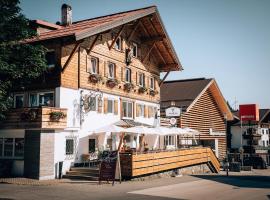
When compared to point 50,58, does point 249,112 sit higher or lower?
lower

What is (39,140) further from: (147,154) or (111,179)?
(147,154)

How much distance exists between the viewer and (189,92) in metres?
40.0

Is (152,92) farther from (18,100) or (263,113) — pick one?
(263,113)

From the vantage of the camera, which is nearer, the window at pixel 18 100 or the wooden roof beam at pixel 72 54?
the wooden roof beam at pixel 72 54

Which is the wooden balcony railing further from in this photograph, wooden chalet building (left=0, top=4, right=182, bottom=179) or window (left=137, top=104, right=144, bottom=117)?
window (left=137, top=104, right=144, bottom=117)

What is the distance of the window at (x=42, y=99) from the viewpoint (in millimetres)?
22500

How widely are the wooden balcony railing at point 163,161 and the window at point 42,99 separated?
5.98 metres

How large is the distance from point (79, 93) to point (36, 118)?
4148mm

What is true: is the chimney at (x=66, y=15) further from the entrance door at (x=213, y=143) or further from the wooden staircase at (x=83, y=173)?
the entrance door at (x=213, y=143)

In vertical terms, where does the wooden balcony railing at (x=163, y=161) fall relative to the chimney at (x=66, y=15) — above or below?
below

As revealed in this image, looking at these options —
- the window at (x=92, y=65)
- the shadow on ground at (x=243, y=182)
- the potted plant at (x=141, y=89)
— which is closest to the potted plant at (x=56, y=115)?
the window at (x=92, y=65)

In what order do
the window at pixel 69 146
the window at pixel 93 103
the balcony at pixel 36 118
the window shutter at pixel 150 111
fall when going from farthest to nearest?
the window shutter at pixel 150 111 < the window at pixel 93 103 < the window at pixel 69 146 < the balcony at pixel 36 118

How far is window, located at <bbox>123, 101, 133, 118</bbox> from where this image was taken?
1116 inches

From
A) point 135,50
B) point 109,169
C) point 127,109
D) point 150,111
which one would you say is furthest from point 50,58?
point 150,111
